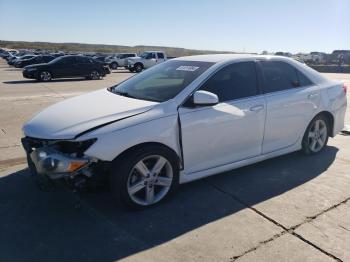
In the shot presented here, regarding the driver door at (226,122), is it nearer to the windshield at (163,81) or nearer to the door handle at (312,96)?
the windshield at (163,81)

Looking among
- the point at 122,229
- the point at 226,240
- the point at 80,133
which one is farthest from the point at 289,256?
the point at 80,133

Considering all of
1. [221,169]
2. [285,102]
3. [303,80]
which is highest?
[303,80]

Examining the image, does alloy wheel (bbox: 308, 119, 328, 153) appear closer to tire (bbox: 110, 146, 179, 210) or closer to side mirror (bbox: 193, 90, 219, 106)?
side mirror (bbox: 193, 90, 219, 106)

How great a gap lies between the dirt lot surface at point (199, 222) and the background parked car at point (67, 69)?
16706 mm

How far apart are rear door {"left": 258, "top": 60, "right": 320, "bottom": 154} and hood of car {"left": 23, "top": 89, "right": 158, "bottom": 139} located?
174cm

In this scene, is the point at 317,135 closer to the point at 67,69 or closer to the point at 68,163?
the point at 68,163

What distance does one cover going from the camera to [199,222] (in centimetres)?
385

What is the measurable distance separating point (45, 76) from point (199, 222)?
19.0 meters

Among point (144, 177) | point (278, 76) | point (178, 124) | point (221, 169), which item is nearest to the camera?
point (144, 177)

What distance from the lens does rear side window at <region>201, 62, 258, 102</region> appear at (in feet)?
15.1

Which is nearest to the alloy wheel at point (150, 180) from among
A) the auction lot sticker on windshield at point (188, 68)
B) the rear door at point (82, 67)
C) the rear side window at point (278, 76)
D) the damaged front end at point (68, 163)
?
the damaged front end at point (68, 163)

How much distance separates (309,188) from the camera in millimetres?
4750

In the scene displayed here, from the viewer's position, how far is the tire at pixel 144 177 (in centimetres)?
378

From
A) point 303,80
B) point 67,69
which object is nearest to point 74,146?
point 303,80
